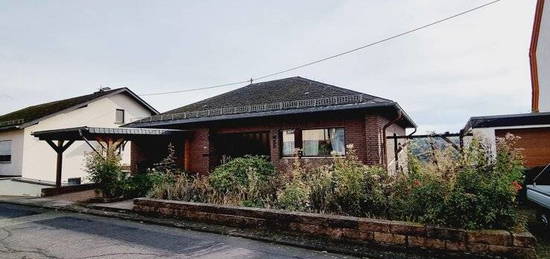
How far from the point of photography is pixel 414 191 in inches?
202

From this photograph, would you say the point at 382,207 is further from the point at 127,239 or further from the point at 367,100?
the point at 367,100

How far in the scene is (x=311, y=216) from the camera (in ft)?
18.5

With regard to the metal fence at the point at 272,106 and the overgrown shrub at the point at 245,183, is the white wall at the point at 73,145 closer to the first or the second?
the metal fence at the point at 272,106

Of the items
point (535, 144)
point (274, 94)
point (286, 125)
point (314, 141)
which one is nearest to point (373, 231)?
point (314, 141)

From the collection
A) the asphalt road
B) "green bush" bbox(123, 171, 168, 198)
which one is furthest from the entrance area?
the asphalt road

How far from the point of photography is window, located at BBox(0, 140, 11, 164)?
19.6 m

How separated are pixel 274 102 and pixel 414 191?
8782mm

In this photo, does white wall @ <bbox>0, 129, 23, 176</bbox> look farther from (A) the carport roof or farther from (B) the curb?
(B) the curb

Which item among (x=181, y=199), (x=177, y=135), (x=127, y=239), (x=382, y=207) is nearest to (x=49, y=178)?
(x=177, y=135)

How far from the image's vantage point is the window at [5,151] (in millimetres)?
19562

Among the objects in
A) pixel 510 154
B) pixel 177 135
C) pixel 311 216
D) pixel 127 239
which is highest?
pixel 177 135

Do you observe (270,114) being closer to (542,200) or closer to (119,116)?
(542,200)

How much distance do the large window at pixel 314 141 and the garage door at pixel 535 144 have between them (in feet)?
17.3

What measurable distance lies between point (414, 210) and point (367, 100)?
6254 millimetres
